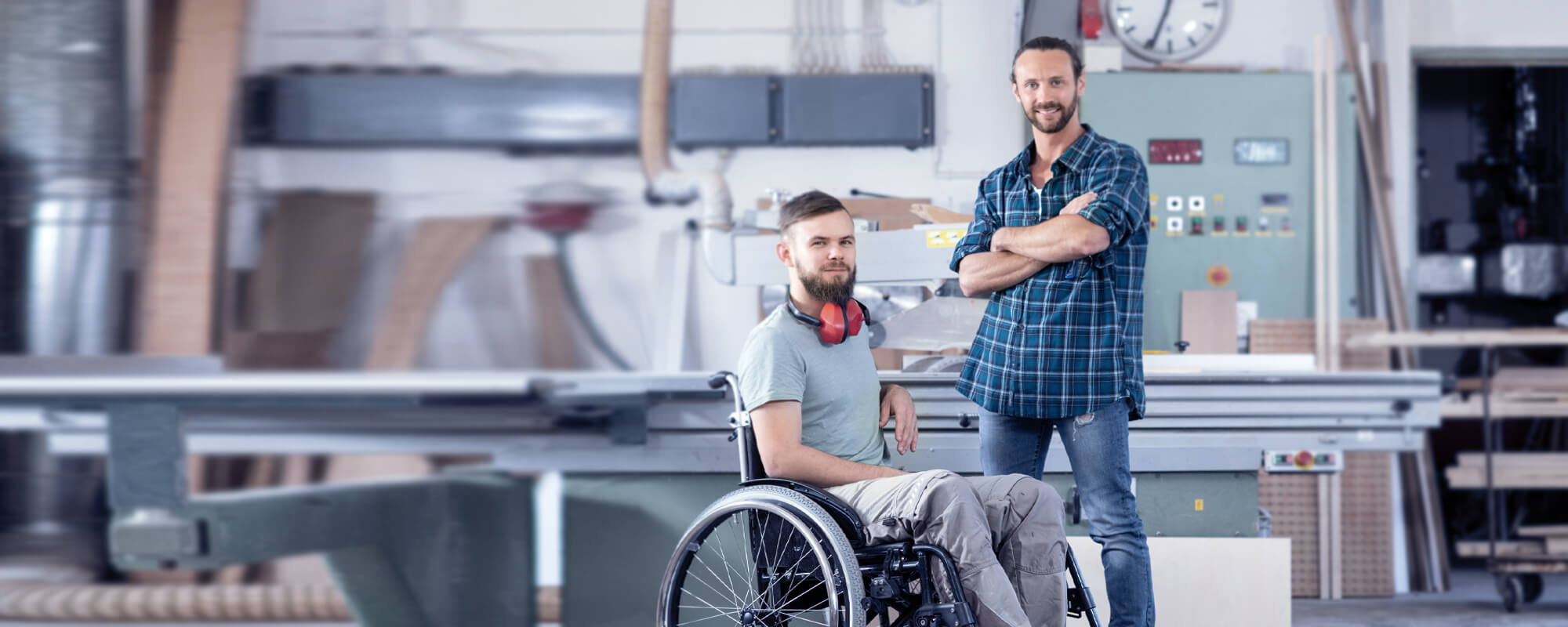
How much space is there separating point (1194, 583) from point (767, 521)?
115 cm

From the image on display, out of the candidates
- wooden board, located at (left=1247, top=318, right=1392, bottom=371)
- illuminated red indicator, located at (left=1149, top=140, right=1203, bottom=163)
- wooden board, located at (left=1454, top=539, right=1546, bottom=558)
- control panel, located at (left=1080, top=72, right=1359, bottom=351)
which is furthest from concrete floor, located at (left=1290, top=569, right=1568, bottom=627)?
illuminated red indicator, located at (left=1149, top=140, right=1203, bottom=163)

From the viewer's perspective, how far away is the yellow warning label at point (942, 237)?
2395mm

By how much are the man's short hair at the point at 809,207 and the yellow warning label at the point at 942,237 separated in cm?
62

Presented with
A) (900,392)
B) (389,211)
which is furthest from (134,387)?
(389,211)

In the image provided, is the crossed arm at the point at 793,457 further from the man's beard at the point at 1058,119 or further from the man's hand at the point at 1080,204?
the man's beard at the point at 1058,119

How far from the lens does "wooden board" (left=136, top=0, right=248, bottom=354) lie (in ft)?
10.8

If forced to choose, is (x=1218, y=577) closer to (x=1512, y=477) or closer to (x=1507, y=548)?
(x=1507, y=548)

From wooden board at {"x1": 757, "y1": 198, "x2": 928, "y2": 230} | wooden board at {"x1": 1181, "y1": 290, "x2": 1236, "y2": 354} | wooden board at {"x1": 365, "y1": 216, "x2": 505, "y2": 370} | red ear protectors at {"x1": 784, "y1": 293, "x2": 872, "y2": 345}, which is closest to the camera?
red ear protectors at {"x1": 784, "y1": 293, "x2": 872, "y2": 345}

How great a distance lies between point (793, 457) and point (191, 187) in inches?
97.9

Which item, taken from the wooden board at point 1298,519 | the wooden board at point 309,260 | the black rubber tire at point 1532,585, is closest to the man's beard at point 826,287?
the wooden board at point 1298,519

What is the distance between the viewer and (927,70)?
13.9ft

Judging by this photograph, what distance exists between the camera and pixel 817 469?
1.77 m

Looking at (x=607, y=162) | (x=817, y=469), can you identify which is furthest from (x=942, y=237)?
(x=607, y=162)

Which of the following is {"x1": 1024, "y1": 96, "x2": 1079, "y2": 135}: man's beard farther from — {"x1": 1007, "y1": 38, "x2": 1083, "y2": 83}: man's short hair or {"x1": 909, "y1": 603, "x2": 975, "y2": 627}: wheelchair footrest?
{"x1": 909, "y1": 603, "x2": 975, "y2": 627}: wheelchair footrest
